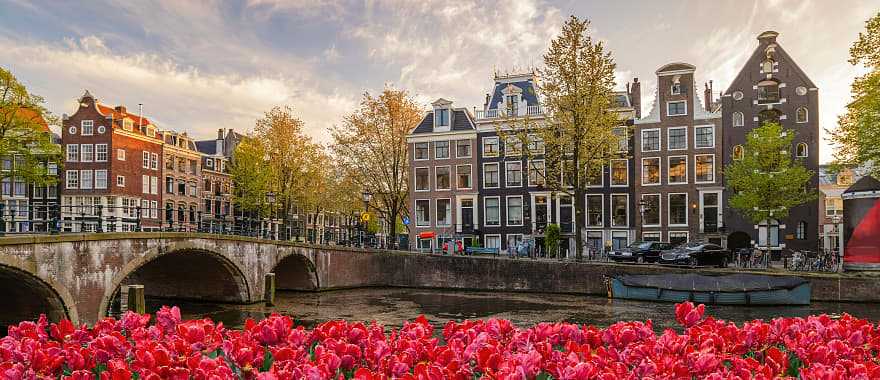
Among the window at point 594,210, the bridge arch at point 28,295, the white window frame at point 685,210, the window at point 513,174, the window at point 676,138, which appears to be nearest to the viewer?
the bridge arch at point 28,295

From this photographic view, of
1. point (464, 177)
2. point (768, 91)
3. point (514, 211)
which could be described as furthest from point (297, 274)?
point (768, 91)

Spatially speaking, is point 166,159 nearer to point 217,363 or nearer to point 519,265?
point 519,265

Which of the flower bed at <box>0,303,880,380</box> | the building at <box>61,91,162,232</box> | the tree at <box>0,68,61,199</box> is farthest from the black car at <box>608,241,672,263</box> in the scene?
the building at <box>61,91,162,232</box>

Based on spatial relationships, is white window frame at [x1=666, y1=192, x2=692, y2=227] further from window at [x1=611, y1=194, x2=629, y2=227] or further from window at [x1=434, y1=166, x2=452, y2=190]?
window at [x1=434, y1=166, x2=452, y2=190]

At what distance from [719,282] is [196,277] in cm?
2449

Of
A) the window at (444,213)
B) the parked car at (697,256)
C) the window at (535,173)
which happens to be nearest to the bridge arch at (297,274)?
the window at (444,213)

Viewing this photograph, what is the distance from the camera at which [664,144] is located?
40.6 meters

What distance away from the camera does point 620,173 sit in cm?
4156

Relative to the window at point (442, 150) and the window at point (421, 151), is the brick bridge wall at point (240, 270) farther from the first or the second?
the window at point (442, 150)

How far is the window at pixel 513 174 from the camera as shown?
4309 cm

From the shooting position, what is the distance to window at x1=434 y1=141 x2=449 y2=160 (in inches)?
1766

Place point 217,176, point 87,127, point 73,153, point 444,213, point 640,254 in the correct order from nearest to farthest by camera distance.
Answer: point 640,254 < point 444,213 < point 87,127 < point 73,153 < point 217,176

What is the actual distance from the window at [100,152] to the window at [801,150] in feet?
170

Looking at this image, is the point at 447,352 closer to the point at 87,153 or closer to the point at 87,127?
the point at 87,153
